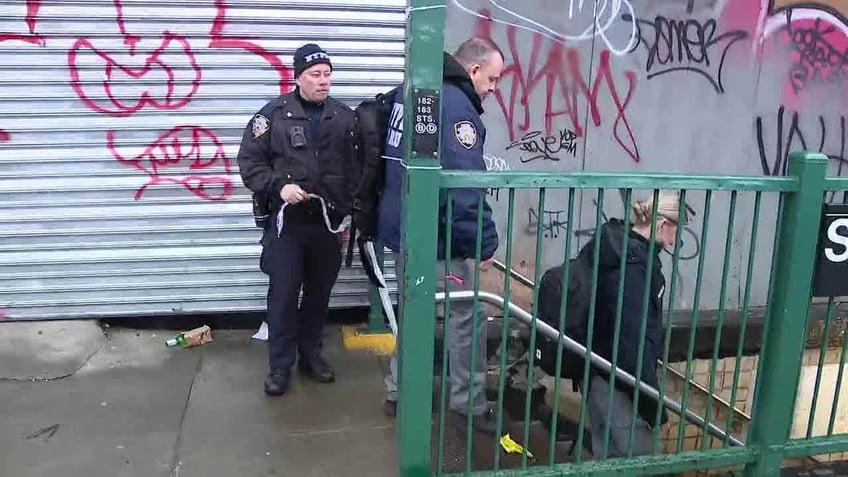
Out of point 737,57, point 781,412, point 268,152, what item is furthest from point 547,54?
point 781,412

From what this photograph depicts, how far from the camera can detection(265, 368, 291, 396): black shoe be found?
3908 mm

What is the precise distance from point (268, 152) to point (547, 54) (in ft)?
6.95

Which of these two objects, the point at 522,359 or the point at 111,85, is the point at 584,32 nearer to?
the point at 522,359

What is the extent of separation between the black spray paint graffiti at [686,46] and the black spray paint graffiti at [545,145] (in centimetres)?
73

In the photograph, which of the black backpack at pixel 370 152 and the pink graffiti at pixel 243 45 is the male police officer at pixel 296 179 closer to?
the black backpack at pixel 370 152

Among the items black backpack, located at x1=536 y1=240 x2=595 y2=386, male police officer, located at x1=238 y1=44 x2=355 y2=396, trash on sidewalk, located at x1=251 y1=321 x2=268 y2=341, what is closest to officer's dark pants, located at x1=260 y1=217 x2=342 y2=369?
male police officer, located at x1=238 y1=44 x2=355 y2=396

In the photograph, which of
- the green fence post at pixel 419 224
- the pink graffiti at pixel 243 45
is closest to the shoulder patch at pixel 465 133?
the green fence post at pixel 419 224

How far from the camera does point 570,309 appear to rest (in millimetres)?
3135

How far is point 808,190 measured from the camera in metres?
2.70

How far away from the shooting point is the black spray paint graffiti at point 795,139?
5426 millimetres

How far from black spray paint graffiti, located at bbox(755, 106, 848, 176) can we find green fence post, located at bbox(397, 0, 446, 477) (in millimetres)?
3918

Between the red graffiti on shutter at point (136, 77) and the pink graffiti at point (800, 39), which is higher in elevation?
the pink graffiti at point (800, 39)

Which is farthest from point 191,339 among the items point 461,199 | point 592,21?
point 592,21

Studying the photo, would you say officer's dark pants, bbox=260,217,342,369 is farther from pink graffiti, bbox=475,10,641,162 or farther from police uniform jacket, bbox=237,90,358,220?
pink graffiti, bbox=475,10,641,162
